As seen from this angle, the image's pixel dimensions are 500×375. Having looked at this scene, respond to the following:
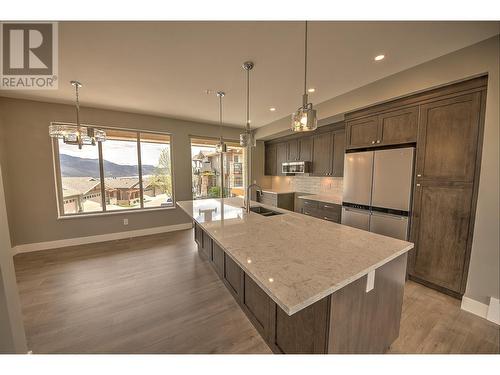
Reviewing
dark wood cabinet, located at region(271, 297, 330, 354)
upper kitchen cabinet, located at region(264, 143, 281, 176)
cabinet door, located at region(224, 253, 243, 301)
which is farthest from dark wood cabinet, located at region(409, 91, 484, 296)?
upper kitchen cabinet, located at region(264, 143, 281, 176)

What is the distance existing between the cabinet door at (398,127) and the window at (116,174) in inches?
165

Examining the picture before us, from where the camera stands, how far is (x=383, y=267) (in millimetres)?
1173

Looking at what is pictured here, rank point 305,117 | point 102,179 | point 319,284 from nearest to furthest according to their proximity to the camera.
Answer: point 319,284 < point 305,117 < point 102,179

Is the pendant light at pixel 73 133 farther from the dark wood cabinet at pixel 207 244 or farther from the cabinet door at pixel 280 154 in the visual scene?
the cabinet door at pixel 280 154

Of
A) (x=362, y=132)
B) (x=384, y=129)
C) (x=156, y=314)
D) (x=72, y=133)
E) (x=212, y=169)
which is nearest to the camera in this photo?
(x=156, y=314)

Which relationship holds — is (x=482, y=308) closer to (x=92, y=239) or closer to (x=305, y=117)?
(x=305, y=117)

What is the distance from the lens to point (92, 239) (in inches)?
143

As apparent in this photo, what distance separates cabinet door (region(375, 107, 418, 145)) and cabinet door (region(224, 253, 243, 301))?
2469 mm

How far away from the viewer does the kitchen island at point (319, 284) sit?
868mm

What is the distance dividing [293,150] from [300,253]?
3776 millimetres

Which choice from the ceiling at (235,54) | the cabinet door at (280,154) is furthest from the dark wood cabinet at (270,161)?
the ceiling at (235,54)

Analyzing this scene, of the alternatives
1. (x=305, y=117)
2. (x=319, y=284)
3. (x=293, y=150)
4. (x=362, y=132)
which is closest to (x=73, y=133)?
(x=305, y=117)
